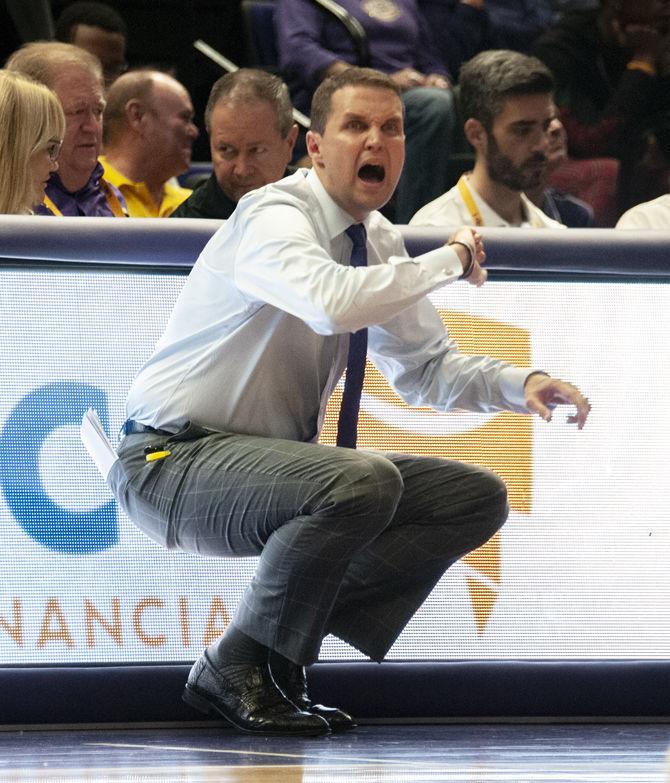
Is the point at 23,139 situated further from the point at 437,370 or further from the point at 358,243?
the point at 437,370

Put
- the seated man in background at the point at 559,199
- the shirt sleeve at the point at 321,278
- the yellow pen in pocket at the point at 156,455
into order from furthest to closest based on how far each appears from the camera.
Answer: the seated man in background at the point at 559,199 → the yellow pen in pocket at the point at 156,455 → the shirt sleeve at the point at 321,278

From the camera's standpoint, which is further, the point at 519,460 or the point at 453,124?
the point at 453,124

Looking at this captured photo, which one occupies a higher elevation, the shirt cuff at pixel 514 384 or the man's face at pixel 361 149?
the man's face at pixel 361 149

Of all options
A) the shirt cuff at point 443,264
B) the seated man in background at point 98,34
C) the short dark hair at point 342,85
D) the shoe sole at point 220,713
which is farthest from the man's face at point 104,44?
the shoe sole at point 220,713

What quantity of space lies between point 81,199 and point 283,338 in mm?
1387

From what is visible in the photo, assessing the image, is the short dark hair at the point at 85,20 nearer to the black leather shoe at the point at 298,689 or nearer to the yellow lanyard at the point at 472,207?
the yellow lanyard at the point at 472,207

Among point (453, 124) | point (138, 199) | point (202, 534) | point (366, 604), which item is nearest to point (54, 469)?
point (202, 534)

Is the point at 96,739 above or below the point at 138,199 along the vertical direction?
below

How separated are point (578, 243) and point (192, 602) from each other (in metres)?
1.16

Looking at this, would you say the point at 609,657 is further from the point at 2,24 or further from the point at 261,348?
the point at 2,24

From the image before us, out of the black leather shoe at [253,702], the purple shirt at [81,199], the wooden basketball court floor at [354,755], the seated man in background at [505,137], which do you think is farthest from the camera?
the seated man in background at [505,137]

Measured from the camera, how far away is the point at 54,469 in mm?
2920

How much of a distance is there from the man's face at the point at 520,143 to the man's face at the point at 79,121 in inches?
50.4

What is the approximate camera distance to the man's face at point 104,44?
5707 mm
